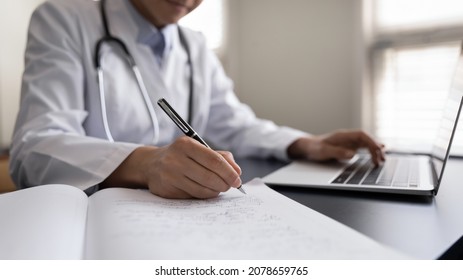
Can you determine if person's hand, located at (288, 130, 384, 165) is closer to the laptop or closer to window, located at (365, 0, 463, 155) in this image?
the laptop

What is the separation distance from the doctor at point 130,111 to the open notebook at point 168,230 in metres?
0.06

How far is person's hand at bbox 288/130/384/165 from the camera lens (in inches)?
31.3

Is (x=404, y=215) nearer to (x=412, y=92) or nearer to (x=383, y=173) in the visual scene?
(x=383, y=173)

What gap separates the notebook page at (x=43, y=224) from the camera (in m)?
0.33

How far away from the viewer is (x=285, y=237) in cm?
34

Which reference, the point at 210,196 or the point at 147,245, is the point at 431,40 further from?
the point at 147,245

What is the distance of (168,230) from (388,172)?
46 cm

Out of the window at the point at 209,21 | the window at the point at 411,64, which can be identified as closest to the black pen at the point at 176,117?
the window at the point at 411,64

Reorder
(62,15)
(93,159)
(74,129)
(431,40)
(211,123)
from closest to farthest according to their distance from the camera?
1. (93,159)
2. (74,129)
3. (62,15)
4. (211,123)
5. (431,40)

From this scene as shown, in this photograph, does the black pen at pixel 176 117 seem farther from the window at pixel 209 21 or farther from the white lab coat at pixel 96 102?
the window at pixel 209 21

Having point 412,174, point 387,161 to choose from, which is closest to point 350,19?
point 387,161

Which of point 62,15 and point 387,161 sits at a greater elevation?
point 62,15

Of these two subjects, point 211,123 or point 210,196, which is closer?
point 210,196
